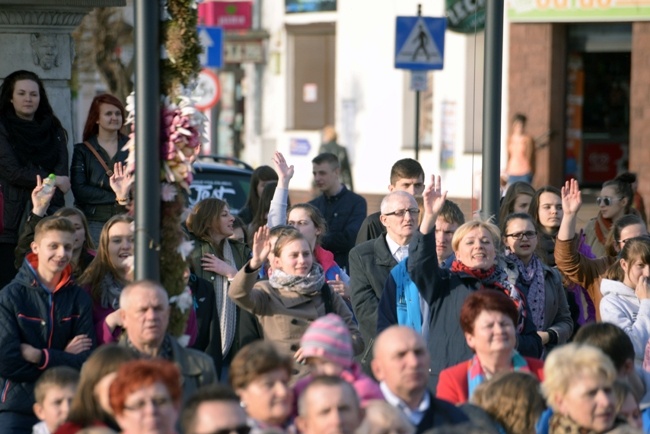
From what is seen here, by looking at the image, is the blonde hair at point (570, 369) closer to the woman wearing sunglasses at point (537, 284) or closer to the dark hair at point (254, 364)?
the dark hair at point (254, 364)

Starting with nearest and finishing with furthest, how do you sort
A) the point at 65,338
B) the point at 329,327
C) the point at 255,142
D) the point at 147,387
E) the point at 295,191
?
1. the point at 147,387
2. the point at 329,327
3. the point at 65,338
4. the point at 295,191
5. the point at 255,142

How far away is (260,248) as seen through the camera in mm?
9047

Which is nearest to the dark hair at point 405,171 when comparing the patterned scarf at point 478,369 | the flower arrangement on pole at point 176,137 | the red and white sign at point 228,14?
the flower arrangement on pole at point 176,137

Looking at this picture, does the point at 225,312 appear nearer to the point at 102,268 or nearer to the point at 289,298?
the point at 289,298

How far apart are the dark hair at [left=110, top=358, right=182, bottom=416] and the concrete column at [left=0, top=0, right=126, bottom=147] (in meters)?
6.38

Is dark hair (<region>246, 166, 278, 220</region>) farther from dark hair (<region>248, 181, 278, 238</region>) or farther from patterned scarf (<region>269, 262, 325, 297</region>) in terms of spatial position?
patterned scarf (<region>269, 262, 325, 297</region>)

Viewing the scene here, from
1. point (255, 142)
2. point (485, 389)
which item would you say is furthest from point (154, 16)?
point (255, 142)

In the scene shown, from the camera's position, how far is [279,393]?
6.69 m

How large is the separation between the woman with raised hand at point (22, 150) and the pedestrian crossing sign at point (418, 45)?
7.33 metres

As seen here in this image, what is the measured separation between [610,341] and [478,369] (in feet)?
2.10

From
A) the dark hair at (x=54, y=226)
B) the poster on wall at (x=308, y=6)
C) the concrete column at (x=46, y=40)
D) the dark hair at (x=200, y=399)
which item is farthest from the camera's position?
the poster on wall at (x=308, y=6)

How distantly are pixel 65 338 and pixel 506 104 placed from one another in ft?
67.7

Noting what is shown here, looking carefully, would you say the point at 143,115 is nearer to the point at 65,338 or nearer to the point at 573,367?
the point at 65,338

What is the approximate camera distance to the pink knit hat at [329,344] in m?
7.45
